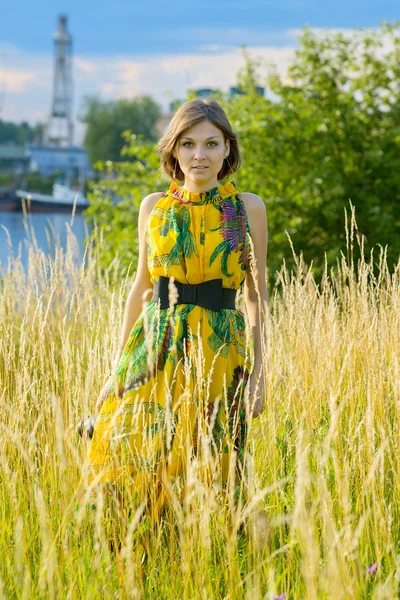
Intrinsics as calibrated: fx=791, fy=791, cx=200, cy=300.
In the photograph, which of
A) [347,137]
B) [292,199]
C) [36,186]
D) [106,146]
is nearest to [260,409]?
[292,199]

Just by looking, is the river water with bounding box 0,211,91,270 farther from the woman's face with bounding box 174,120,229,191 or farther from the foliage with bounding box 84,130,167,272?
the woman's face with bounding box 174,120,229,191

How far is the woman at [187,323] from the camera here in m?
2.16

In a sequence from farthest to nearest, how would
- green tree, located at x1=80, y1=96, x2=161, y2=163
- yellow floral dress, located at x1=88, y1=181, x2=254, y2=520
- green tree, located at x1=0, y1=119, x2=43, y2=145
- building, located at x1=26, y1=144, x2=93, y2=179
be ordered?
green tree, located at x1=0, y1=119, x2=43, y2=145 < building, located at x1=26, y1=144, x2=93, y2=179 < green tree, located at x1=80, y1=96, x2=161, y2=163 < yellow floral dress, located at x1=88, y1=181, x2=254, y2=520

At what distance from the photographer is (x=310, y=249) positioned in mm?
7359

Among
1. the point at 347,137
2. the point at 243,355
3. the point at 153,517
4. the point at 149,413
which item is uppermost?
the point at 347,137

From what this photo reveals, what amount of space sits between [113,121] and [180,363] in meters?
60.1

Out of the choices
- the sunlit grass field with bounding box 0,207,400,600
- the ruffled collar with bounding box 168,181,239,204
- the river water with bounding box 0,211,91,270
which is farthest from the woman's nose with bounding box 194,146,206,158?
the river water with bounding box 0,211,91,270

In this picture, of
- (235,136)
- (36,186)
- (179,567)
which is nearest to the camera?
(179,567)

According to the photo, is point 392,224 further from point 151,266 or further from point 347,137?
point 151,266

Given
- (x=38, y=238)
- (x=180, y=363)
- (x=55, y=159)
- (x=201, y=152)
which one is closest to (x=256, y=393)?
(x=180, y=363)

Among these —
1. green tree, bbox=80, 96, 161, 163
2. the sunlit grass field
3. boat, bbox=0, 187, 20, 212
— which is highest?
Answer: green tree, bbox=80, 96, 161, 163

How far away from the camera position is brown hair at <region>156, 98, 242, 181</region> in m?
2.35

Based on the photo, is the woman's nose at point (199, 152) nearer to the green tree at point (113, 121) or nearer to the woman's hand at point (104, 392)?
the woman's hand at point (104, 392)

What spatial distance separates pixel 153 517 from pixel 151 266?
Result: 72 centimetres
